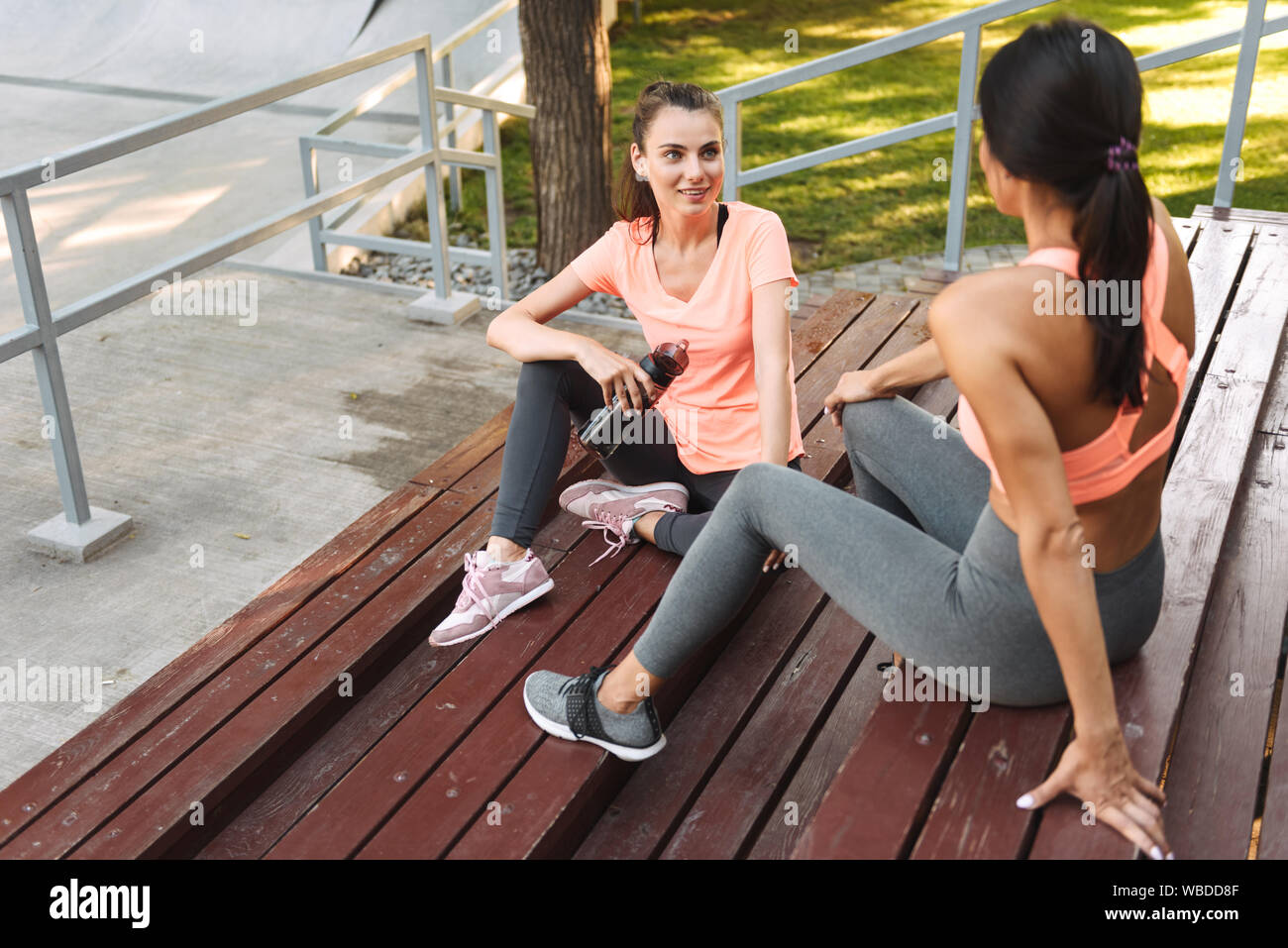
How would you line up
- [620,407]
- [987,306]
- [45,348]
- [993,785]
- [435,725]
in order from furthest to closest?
[45,348] < [620,407] < [435,725] < [993,785] < [987,306]

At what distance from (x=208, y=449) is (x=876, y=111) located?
6.19 m

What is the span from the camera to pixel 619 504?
278 centimetres

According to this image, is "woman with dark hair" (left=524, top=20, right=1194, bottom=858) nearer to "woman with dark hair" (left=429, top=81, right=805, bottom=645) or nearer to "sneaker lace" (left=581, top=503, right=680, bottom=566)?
"woman with dark hair" (left=429, top=81, right=805, bottom=645)

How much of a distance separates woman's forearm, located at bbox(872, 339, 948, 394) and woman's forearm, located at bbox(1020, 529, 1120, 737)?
0.70 meters

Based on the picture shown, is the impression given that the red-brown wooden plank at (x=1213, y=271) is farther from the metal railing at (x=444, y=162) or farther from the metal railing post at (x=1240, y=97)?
the metal railing at (x=444, y=162)

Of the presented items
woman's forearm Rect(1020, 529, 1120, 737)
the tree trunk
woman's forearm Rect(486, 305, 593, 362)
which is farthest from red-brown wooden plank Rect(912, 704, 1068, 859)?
the tree trunk

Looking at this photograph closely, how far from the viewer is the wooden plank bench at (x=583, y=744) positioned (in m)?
1.91

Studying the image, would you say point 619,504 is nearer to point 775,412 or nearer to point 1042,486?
point 775,412

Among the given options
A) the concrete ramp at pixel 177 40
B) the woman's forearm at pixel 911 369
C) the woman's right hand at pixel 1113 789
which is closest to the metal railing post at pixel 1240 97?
the woman's forearm at pixel 911 369

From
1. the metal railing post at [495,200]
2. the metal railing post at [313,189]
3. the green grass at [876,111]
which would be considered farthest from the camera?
the green grass at [876,111]

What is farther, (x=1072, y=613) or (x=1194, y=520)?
(x=1194, y=520)

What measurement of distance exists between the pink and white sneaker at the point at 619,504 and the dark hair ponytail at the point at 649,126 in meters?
0.56

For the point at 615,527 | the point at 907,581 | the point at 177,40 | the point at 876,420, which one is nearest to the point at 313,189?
the point at 615,527

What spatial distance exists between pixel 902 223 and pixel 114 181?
4.55 metres
